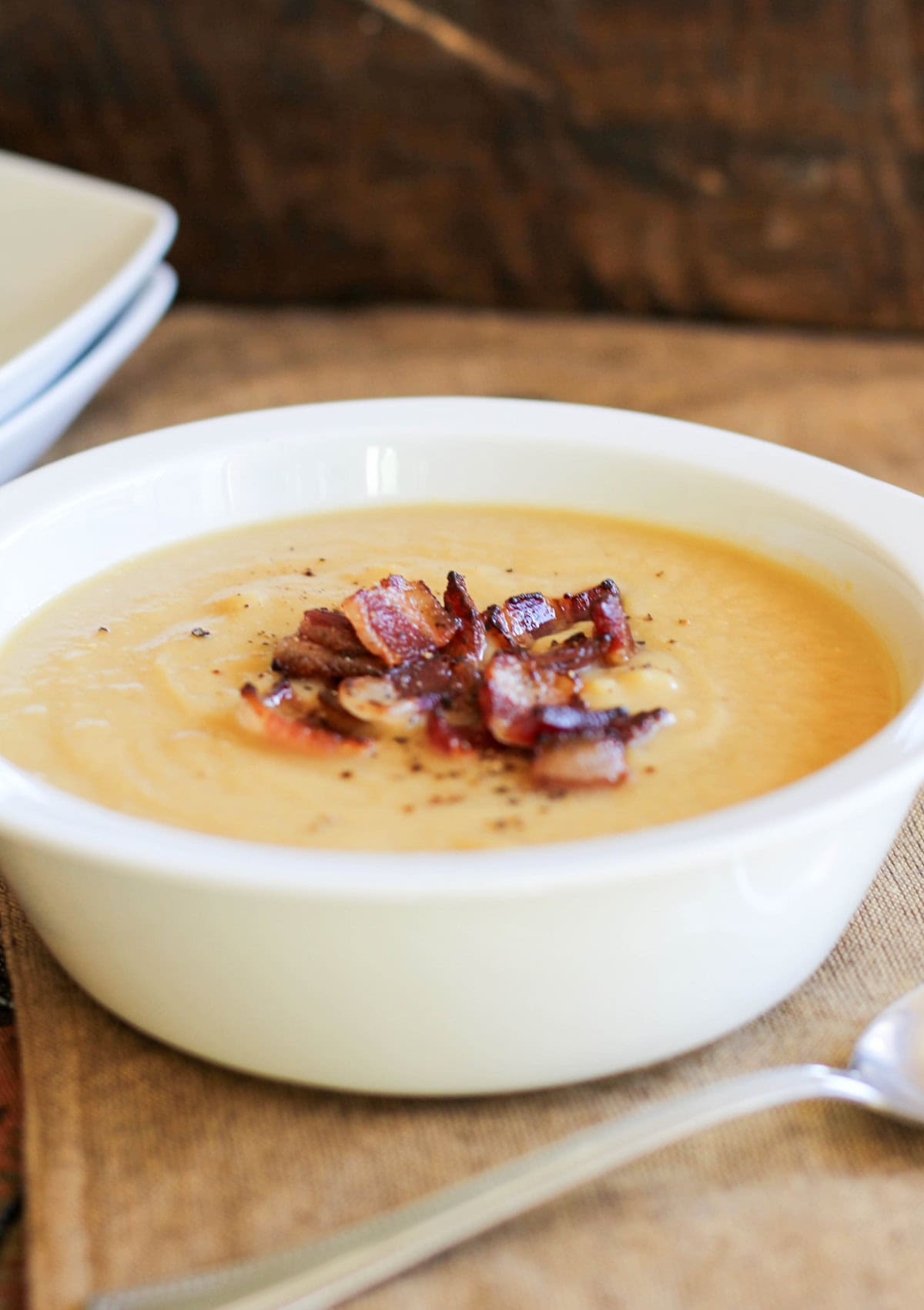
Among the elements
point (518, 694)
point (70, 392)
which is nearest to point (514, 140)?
point (70, 392)

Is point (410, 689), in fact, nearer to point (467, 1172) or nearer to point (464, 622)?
point (464, 622)

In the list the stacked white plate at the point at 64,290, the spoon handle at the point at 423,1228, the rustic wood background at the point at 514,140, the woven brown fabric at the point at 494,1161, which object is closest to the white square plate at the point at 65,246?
the stacked white plate at the point at 64,290

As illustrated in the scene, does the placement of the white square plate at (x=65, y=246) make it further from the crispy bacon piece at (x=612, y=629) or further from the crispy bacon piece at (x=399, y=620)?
the crispy bacon piece at (x=612, y=629)

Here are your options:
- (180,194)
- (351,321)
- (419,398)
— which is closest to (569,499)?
(419,398)

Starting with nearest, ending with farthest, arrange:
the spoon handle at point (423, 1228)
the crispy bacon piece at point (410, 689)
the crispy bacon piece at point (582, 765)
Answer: the spoon handle at point (423, 1228)
the crispy bacon piece at point (582, 765)
the crispy bacon piece at point (410, 689)

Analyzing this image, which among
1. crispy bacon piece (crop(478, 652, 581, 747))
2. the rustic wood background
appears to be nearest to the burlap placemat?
crispy bacon piece (crop(478, 652, 581, 747))

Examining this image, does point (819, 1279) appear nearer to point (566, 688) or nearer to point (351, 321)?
point (566, 688)
